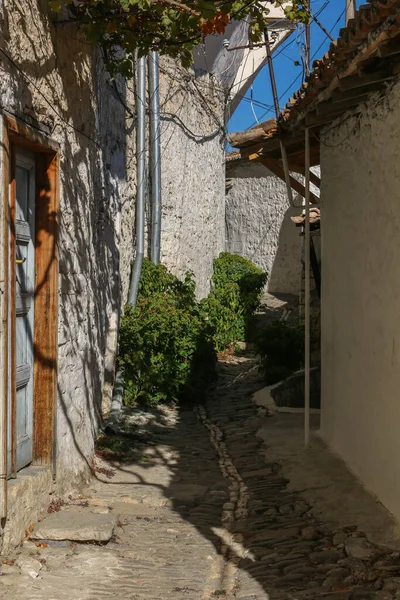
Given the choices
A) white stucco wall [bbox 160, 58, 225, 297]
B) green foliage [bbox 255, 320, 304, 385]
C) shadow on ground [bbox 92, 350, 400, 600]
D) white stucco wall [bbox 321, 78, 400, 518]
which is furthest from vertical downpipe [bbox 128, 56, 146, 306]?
white stucco wall [bbox 321, 78, 400, 518]

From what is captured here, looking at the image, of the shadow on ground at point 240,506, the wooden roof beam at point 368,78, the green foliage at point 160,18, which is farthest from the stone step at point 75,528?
the wooden roof beam at point 368,78

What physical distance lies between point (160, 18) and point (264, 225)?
534 inches

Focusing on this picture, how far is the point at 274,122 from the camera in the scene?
7.67m

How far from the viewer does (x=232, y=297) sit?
15414 mm

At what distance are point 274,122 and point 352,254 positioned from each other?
77.1 inches

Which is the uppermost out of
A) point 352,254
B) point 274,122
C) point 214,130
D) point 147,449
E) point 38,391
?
point 214,130

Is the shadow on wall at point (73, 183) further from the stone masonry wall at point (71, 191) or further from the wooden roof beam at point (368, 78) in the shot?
the wooden roof beam at point (368, 78)

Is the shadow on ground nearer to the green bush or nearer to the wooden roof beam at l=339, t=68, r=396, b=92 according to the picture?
the green bush

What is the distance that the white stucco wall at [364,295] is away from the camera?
17.1 ft

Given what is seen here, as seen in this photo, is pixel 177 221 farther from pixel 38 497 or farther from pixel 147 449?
pixel 38 497

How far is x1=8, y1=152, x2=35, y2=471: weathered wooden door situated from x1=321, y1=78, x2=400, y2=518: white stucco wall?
2484 millimetres

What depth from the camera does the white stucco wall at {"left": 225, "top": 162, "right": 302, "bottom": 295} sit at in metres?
18.7

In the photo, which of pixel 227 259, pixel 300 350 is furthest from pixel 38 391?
Answer: pixel 227 259

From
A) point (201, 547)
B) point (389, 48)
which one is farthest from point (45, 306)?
point (389, 48)
